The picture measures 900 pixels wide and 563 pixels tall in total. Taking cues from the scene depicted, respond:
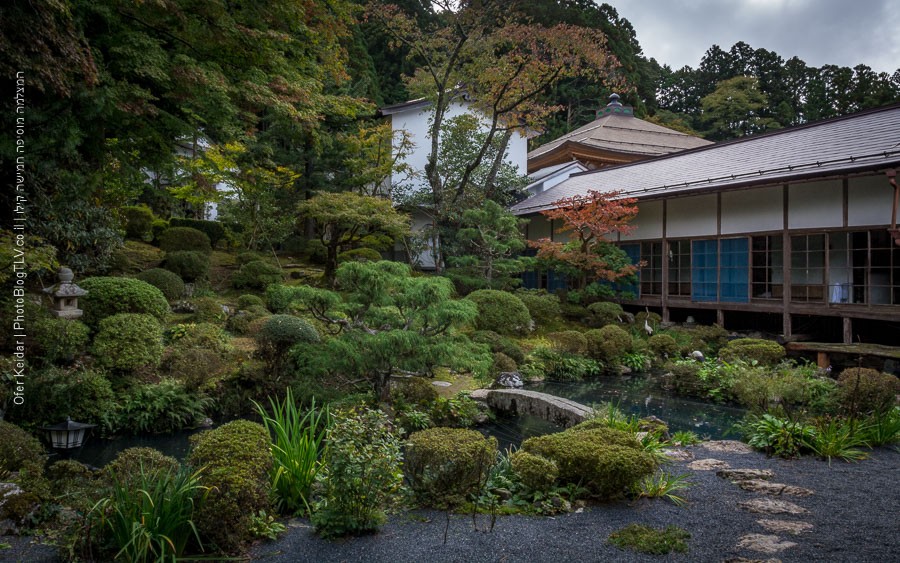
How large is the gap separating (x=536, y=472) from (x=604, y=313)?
34.1 ft

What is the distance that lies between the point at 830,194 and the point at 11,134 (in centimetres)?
1353

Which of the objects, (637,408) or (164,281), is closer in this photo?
(637,408)

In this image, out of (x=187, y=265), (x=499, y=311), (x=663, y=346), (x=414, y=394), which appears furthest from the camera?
(x=187, y=265)

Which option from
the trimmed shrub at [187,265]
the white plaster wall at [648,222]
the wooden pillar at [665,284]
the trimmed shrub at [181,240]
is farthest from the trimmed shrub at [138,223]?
the wooden pillar at [665,284]

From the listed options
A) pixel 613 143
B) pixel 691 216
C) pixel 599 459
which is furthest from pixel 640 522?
pixel 613 143

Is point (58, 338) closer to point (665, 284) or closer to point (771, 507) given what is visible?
point (771, 507)

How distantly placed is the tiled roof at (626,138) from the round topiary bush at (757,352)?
44.5 ft

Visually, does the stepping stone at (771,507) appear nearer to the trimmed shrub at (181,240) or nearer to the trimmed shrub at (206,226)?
the trimmed shrub at (181,240)

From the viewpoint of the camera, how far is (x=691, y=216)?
1440 centimetres

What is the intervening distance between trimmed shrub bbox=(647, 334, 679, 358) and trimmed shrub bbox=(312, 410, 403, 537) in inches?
391

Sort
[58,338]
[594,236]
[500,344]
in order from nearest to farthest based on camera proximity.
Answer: [58,338], [500,344], [594,236]

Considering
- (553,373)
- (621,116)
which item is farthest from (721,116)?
(553,373)

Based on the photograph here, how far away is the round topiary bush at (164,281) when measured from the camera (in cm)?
1113

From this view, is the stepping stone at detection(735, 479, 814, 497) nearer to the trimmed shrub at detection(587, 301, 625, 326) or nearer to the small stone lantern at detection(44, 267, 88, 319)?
the small stone lantern at detection(44, 267, 88, 319)
